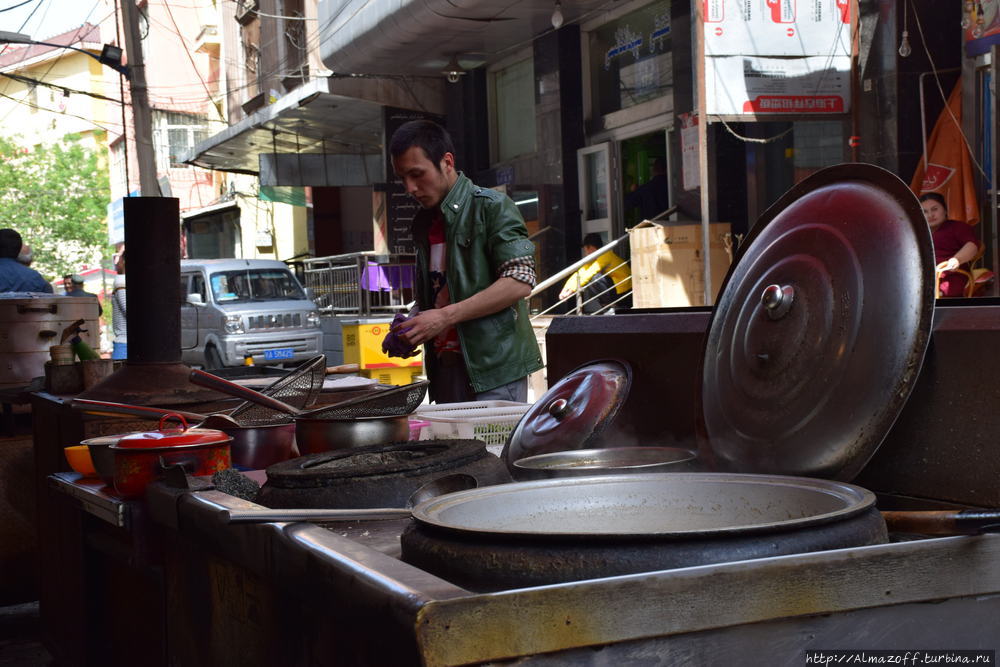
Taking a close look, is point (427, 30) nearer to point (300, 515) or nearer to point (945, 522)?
point (300, 515)

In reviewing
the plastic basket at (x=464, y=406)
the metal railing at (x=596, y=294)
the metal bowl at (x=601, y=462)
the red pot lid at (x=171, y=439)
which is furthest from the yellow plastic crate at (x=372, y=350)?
the metal bowl at (x=601, y=462)

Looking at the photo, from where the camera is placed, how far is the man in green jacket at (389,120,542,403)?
150 inches

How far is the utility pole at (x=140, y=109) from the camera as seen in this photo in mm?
14133

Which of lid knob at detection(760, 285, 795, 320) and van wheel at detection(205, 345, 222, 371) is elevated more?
lid knob at detection(760, 285, 795, 320)

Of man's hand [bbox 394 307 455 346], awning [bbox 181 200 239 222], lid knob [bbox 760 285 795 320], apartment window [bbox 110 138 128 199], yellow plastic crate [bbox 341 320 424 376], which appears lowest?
yellow plastic crate [bbox 341 320 424 376]

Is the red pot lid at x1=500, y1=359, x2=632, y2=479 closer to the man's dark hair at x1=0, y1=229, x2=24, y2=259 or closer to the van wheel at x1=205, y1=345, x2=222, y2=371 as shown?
the man's dark hair at x1=0, y1=229, x2=24, y2=259

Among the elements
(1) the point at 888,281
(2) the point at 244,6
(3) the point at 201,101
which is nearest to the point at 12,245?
(1) the point at 888,281

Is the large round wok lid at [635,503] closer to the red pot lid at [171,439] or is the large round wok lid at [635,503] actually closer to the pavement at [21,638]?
the red pot lid at [171,439]

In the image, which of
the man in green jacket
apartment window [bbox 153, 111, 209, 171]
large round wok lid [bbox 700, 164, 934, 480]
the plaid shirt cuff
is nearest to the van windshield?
the man in green jacket

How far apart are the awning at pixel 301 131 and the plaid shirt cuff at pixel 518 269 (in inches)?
569

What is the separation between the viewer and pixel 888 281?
1.63 metres

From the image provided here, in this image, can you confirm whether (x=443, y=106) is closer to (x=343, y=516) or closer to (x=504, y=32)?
(x=504, y=32)

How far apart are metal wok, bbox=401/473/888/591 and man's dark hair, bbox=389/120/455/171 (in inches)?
91.8

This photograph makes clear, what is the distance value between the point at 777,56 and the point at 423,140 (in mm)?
6951
